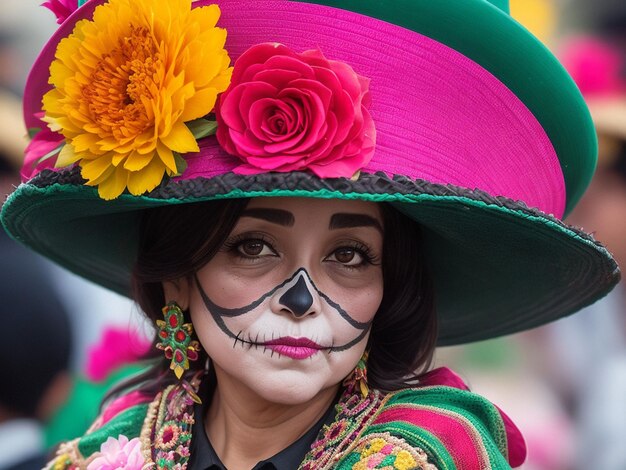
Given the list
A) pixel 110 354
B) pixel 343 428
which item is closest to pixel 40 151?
pixel 343 428

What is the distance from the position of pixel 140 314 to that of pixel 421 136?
99cm

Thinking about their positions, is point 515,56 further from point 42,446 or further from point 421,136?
point 42,446

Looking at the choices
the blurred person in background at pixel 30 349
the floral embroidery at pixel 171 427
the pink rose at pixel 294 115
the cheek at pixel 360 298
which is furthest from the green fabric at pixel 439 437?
the blurred person in background at pixel 30 349

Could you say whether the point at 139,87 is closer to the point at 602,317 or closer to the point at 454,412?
the point at 454,412

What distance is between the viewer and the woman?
2512mm

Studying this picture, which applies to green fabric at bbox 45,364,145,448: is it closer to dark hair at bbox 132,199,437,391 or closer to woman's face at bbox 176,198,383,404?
dark hair at bbox 132,199,437,391

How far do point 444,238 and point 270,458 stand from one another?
0.67 m

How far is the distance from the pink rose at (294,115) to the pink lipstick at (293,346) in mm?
377

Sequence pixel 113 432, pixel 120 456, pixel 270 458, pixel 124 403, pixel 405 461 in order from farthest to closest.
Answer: pixel 124 403 → pixel 113 432 → pixel 120 456 → pixel 270 458 → pixel 405 461

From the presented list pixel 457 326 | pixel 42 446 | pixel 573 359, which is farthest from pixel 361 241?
pixel 573 359

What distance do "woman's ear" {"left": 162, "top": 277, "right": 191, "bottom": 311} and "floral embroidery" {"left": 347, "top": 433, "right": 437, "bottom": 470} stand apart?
1.77 ft

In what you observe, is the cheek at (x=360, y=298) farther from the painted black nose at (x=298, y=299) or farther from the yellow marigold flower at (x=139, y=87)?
the yellow marigold flower at (x=139, y=87)

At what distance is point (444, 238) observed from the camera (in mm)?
2994

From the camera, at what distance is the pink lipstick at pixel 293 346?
262 cm
